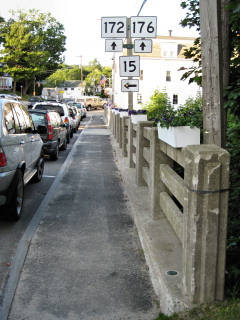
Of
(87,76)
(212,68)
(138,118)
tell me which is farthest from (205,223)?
(87,76)

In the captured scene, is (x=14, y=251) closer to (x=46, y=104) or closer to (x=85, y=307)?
(x=85, y=307)

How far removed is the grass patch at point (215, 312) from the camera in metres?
2.86

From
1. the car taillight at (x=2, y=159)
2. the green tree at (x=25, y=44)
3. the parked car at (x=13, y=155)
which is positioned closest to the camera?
the car taillight at (x=2, y=159)

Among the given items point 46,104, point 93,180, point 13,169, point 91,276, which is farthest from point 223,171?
point 46,104

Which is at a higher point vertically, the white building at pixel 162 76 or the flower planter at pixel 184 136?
the white building at pixel 162 76

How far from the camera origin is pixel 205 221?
2.94 meters

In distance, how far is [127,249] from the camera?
Answer: 16.6 ft

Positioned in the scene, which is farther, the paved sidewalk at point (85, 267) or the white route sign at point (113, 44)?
the white route sign at point (113, 44)

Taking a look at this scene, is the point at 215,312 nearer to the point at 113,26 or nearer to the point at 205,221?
the point at 205,221

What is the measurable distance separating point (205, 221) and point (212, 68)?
4.78 ft

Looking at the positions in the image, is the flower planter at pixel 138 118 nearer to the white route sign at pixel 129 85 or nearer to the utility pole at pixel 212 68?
the white route sign at pixel 129 85

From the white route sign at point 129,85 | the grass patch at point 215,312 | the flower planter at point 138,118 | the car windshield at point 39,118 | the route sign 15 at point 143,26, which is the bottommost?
the grass patch at point 215,312

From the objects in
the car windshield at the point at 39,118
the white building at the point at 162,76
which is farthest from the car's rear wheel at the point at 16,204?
the white building at the point at 162,76

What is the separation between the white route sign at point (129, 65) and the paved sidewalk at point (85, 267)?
5575mm
